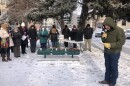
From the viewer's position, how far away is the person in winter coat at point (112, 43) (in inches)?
403

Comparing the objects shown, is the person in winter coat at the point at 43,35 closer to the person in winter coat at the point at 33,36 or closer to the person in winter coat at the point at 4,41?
the person in winter coat at the point at 33,36

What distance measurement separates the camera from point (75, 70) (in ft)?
46.1

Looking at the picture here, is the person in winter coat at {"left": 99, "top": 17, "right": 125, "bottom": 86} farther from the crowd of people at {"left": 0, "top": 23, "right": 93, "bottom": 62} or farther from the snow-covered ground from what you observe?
the crowd of people at {"left": 0, "top": 23, "right": 93, "bottom": 62}

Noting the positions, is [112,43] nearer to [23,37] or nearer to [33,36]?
[23,37]

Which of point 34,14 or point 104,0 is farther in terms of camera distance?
point 34,14

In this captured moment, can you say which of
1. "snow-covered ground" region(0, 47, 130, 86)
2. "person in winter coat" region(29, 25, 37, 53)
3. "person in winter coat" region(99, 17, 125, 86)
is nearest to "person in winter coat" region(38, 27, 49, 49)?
"person in winter coat" region(29, 25, 37, 53)

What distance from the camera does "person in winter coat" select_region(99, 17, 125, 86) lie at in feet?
33.6

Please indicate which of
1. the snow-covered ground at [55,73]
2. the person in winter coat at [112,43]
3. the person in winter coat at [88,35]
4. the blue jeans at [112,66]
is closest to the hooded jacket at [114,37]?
the person in winter coat at [112,43]

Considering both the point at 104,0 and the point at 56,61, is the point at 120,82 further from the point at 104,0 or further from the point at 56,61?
the point at 104,0

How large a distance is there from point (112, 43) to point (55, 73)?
358 centimetres

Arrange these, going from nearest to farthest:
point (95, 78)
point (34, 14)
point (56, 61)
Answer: point (95, 78)
point (56, 61)
point (34, 14)

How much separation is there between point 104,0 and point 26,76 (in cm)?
1271

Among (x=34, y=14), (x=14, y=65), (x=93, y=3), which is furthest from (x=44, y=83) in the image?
(x=34, y=14)

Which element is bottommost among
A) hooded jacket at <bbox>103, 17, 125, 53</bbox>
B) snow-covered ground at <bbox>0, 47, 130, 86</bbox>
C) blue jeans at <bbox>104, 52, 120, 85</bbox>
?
snow-covered ground at <bbox>0, 47, 130, 86</bbox>
